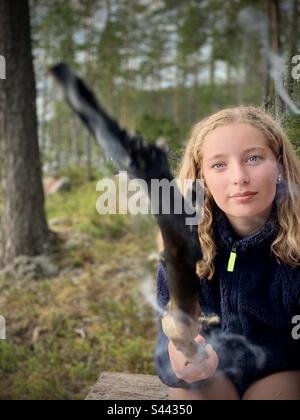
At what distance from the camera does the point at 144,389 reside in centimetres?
131

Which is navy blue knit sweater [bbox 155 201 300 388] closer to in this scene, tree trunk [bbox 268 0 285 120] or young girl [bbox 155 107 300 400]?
young girl [bbox 155 107 300 400]

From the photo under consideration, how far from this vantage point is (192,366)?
0.83 metres

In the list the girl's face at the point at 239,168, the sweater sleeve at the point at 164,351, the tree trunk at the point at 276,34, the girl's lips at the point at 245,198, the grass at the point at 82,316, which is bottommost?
the grass at the point at 82,316

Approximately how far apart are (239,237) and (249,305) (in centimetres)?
13

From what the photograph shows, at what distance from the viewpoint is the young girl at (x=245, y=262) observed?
81cm

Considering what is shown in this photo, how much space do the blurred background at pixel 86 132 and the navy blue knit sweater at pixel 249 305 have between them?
0.67 ft

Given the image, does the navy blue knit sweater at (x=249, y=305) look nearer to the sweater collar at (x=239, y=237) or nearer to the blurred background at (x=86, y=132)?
the sweater collar at (x=239, y=237)

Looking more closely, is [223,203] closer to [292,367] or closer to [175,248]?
[175,248]

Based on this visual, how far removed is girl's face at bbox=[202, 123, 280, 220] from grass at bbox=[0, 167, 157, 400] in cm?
86

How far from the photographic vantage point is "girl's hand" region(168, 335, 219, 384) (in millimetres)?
826

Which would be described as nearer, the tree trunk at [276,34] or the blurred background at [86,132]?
the tree trunk at [276,34]

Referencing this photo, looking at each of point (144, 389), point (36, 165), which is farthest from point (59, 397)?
point (36, 165)

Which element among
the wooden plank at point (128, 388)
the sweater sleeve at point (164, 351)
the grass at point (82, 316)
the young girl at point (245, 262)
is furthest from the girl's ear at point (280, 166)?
the grass at point (82, 316)

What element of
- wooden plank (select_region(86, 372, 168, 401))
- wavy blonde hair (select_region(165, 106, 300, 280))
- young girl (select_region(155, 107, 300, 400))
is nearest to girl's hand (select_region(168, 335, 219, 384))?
young girl (select_region(155, 107, 300, 400))
